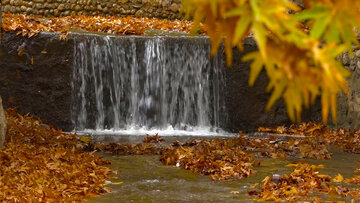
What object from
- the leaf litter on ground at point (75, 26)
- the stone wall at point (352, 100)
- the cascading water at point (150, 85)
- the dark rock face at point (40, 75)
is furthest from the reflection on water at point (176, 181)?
the leaf litter on ground at point (75, 26)

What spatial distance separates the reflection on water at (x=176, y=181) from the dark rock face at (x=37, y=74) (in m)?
3.56

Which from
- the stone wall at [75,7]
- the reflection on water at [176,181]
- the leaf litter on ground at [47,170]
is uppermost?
the stone wall at [75,7]

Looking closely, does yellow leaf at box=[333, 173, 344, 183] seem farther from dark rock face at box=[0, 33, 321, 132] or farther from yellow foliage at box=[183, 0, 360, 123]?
dark rock face at box=[0, 33, 321, 132]

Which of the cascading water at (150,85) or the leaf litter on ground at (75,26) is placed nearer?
the leaf litter on ground at (75,26)

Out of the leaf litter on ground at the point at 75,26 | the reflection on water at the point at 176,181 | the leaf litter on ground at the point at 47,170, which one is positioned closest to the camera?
the leaf litter on ground at the point at 47,170

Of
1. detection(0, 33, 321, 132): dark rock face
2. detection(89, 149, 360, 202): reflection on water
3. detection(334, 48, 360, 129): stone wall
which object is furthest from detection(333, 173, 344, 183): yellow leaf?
detection(0, 33, 321, 132): dark rock face

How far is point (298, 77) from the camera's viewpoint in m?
1.15

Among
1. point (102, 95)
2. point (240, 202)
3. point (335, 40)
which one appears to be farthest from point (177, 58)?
point (335, 40)

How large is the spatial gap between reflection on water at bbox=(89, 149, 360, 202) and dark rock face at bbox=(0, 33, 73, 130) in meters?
3.56

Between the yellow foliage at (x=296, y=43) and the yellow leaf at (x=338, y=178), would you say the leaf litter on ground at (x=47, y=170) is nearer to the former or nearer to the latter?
the yellow leaf at (x=338, y=178)

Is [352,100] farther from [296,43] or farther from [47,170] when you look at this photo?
[296,43]

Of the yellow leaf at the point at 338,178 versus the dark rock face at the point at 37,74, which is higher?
the dark rock face at the point at 37,74

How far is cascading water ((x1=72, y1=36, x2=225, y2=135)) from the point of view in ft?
35.2

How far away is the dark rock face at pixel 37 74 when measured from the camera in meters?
9.97
